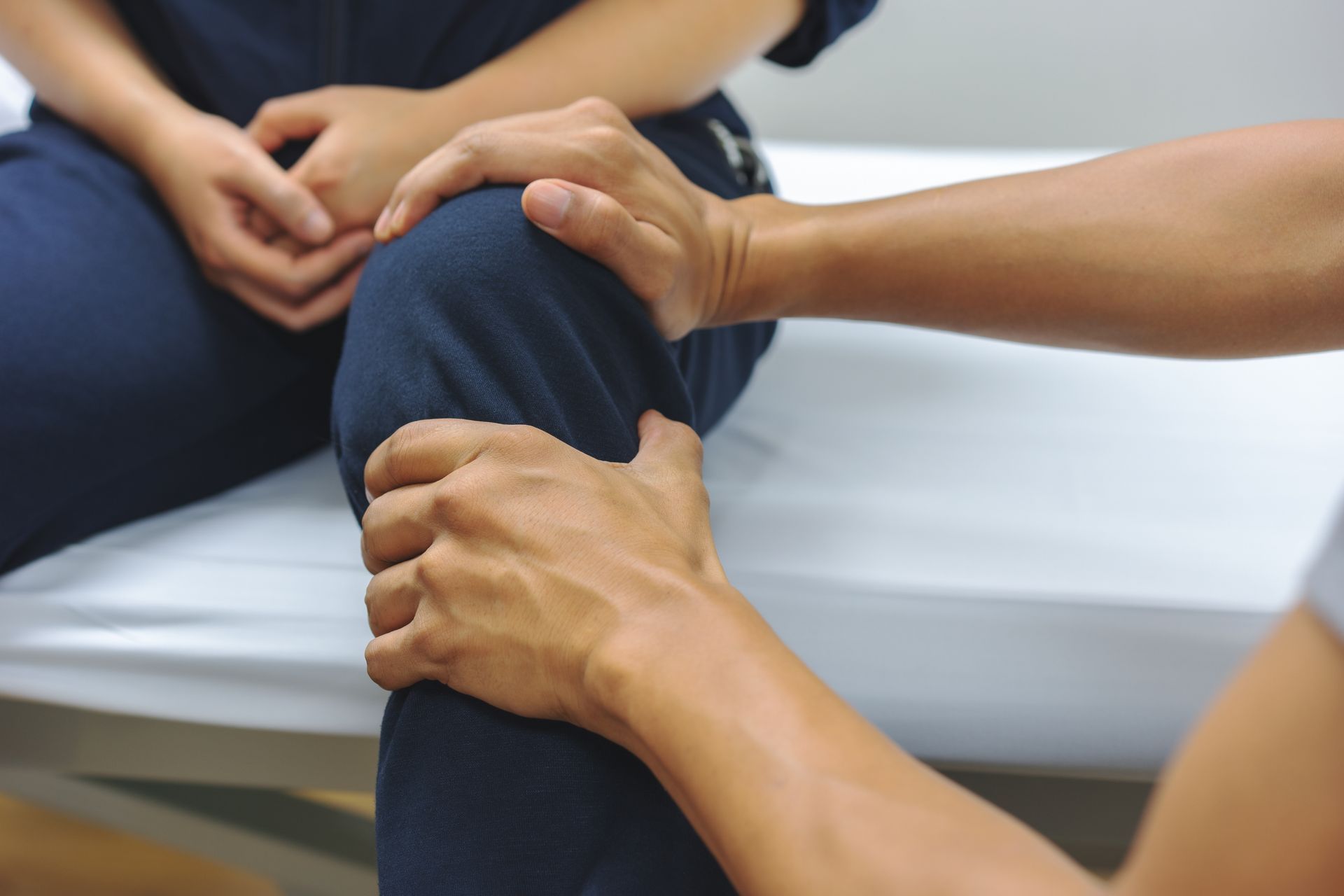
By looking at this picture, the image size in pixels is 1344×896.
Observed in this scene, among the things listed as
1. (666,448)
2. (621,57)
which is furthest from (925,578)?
(621,57)

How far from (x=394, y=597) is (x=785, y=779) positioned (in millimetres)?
192

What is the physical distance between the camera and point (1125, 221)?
0.53 m

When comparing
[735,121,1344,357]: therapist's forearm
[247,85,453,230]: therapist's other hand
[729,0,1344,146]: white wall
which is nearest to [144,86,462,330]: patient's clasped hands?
[247,85,453,230]: therapist's other hand

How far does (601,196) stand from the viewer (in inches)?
18.5

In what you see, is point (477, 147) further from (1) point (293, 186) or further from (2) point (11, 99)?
(2) point (11, 99)

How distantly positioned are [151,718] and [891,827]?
458mm

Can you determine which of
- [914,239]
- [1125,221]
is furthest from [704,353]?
[1125,221]

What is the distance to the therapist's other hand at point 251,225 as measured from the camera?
1.94ft

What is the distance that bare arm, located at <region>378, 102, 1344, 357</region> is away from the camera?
1.63 ft

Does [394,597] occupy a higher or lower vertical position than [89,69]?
lower

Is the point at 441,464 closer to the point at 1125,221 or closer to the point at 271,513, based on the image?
the point at 271,513

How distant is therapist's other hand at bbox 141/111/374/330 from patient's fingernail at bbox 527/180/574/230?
0.19 metres

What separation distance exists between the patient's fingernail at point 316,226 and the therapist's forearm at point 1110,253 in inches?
9.6

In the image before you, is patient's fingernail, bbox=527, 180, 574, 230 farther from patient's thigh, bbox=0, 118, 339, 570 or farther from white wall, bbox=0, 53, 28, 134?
white wall, bbox=0, 53, 28, 134
